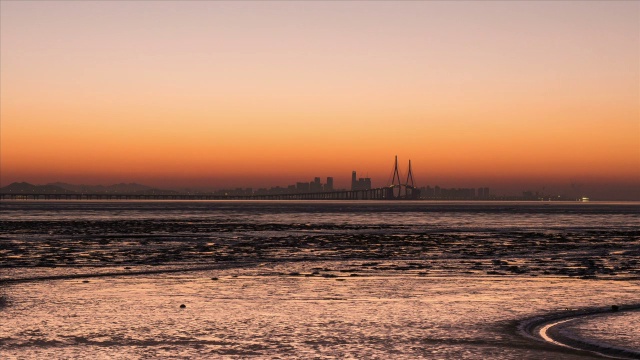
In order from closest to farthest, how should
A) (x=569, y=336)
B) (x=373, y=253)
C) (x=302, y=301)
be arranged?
(x=569, y=336) → (x=302, y=301) → (x=373, y=253)

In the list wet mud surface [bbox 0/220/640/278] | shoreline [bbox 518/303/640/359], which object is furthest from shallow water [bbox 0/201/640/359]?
shoreline [bbox 518/303/640/359]

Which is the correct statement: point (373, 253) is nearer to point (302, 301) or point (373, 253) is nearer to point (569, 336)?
point (302, 301)

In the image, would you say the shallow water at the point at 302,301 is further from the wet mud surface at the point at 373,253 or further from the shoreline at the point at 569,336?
the shoreline at the point at 569,336

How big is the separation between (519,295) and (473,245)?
23437 mm

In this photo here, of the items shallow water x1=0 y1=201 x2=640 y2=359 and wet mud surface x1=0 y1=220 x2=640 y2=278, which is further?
wet mud surface x1=0 y1=220 x2=640 y2=278

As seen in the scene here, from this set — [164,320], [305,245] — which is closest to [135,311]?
[164,320]

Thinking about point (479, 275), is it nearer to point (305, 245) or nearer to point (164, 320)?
point (164, 320)

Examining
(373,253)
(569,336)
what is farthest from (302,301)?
(373,253)

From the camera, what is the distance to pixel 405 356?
40.3ft

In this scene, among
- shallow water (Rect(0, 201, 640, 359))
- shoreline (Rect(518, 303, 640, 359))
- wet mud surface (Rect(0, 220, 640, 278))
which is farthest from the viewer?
wet mud surface (Rect(0, 220, 640, 278))

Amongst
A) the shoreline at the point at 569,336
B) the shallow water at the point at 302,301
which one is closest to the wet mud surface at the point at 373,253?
the shallow water at the point at 302,301

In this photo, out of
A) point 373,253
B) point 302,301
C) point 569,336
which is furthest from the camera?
point 373,253

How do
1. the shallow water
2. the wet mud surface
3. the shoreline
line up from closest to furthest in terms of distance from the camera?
the shoreline < the shallow water < the wet mud surface

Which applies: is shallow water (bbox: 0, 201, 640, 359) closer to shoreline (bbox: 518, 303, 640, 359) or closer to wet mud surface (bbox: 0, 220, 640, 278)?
wet mud surface (bbox: 0, 220, 640, 278)
